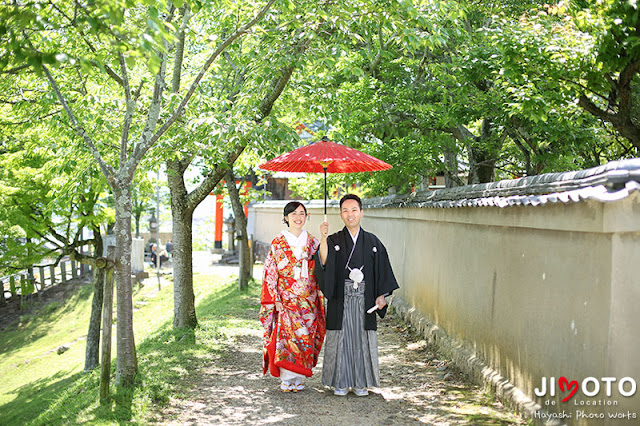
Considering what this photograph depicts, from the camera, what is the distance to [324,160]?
6.41m

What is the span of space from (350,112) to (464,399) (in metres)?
5.94

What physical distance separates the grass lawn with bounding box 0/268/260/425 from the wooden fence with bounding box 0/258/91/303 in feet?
3.59

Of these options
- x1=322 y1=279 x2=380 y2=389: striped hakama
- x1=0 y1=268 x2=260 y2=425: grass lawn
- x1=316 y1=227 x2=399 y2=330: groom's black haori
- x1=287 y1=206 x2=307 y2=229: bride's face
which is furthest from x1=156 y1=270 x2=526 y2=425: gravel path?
x1=287 y1=206 x2=307 y2=229: bride's face

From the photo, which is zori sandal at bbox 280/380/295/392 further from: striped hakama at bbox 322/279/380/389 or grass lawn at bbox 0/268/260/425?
grass lawn at bbox 0/268/260/425

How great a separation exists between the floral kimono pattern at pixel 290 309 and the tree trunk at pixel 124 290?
4.46ft

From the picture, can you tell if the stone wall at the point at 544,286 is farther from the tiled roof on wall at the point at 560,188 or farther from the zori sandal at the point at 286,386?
the zori sandal at the point at 286,386

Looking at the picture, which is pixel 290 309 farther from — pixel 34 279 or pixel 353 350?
pixel 34 279

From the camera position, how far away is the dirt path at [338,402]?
5.51 metres

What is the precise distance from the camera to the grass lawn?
6191mm

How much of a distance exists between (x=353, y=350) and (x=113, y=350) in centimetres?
846

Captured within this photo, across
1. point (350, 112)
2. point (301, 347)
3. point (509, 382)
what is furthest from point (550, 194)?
point (350, 112)

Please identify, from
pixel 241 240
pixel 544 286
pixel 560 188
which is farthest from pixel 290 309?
pixel 241 240

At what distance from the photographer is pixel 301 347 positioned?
20.8 ft

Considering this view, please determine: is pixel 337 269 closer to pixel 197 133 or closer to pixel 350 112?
pixel 197 133
